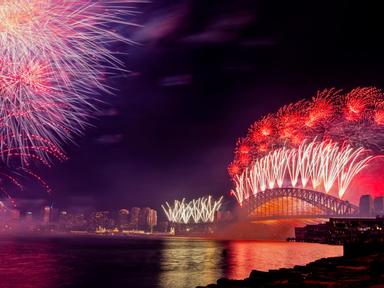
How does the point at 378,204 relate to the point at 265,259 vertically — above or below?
above

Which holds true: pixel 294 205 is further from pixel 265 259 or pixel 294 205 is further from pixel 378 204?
pixel 265 259

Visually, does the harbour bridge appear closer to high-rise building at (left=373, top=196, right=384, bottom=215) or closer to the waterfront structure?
high-rise building at (left=373, top=196, right=384, bottom=215)

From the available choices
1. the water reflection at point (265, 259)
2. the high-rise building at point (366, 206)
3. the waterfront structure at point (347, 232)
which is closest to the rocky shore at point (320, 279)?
the water reflection at point (265, 259)

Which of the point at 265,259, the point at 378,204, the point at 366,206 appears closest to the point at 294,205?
the point at 366,206

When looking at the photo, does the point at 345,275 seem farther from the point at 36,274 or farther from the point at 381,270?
the point at 36,274

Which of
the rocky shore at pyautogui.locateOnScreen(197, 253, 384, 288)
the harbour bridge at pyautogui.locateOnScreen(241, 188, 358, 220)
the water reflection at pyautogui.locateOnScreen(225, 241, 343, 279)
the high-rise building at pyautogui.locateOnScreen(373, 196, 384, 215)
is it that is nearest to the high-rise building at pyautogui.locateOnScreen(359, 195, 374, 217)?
the high-rise building at pyautogui.locateOnScreen(373, 196, 384, 215)

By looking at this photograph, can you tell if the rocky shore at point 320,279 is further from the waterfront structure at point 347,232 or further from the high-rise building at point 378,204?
the high-rise building at point 378,204
